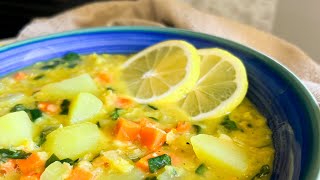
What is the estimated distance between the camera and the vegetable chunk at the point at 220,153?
61.1 inches

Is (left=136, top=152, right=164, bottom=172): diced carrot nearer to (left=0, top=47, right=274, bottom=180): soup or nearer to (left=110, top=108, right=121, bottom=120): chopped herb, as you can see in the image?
(left=0, top=47, right=274, bottom=180): soup

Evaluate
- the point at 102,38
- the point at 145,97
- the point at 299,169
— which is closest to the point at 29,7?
the point at 102,38

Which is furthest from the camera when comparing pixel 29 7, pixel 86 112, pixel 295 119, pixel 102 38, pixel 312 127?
pixel 29 7

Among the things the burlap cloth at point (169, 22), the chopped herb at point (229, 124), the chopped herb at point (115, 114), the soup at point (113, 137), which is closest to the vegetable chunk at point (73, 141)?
the soup at point (113, 137)

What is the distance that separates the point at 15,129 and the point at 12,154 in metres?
0.11

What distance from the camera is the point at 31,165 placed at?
156 centimetres

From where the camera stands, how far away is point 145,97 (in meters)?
1.97

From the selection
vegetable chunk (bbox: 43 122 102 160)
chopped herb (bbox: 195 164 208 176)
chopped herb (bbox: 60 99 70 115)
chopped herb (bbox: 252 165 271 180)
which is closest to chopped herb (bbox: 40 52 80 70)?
chopped herb (bbox: 60 99 70 115)

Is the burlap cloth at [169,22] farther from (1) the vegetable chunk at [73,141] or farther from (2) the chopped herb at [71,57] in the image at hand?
(1) the vegetable chunk at [73,141]

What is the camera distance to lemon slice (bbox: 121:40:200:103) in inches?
76.2

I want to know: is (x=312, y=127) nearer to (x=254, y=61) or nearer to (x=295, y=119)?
(x=295, y=119)

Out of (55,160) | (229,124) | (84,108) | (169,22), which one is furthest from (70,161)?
(169,22)

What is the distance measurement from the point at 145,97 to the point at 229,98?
339mm

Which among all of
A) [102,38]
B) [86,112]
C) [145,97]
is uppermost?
[102,38]
